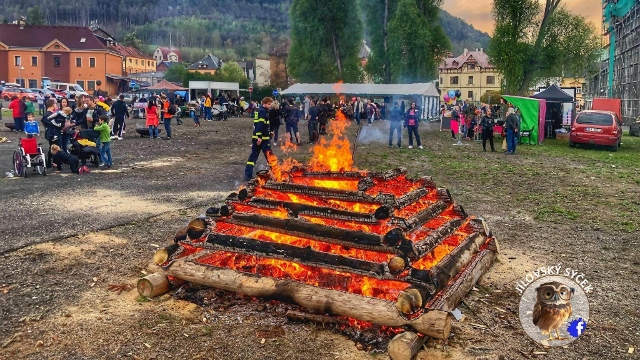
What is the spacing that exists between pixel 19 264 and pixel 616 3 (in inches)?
1988

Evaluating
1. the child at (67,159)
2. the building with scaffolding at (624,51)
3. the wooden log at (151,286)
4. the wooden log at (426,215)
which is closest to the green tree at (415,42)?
the building with scaffolding at (624,51)

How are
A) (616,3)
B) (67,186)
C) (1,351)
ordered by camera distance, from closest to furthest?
(1,351), (67,186), (616,3)

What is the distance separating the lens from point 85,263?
655 centimetres

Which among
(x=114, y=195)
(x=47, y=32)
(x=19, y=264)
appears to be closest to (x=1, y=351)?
(x=19, y=264)

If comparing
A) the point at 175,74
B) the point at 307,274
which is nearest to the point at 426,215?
the point at 307,274

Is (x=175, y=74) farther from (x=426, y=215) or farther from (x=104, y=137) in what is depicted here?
(x=426, y=215)

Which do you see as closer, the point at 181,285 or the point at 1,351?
the point at 1,351

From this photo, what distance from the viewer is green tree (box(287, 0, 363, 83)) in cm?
5347

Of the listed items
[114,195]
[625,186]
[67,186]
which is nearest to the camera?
[114,195]

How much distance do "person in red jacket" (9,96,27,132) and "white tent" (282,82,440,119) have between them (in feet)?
74.4

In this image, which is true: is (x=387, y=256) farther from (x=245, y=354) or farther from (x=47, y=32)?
(x=47, y=32)

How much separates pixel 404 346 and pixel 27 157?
12.0 meters

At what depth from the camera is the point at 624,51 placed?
4194 cm

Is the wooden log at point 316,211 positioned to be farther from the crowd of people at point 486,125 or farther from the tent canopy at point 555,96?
the tent canopy at point 555,96
